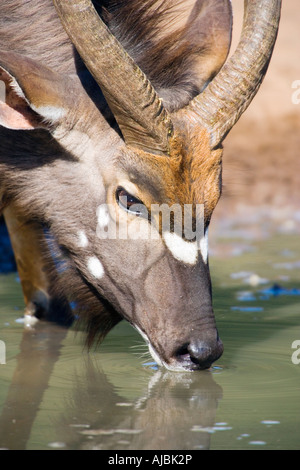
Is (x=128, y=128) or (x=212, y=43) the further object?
(x=212, y=43)

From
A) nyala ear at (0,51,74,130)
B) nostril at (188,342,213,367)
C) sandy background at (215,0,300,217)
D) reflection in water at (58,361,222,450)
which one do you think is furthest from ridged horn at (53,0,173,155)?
sandy background at (215,0,300,217)

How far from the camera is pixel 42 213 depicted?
19.7 feet

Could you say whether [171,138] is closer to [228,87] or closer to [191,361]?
[228,87]

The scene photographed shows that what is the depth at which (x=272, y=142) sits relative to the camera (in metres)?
13.1

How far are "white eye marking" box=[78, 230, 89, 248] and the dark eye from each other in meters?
0.40

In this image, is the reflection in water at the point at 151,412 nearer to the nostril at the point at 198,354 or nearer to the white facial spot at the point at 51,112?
the nostril at the point at 198,354

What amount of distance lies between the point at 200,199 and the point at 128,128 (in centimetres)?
64

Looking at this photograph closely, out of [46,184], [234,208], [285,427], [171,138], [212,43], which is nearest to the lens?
[285,427]

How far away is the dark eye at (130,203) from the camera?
5.48m

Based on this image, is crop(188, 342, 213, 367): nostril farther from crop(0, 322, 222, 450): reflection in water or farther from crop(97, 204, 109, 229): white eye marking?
crop(97, 204, 109, 229): white eye marking

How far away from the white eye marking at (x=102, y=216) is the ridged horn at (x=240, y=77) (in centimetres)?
81

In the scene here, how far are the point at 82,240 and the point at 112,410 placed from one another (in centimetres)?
134

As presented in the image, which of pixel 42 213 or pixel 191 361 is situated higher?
pixel 42 213

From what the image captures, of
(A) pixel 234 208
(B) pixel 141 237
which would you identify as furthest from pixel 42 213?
(A) pixel 234 208
